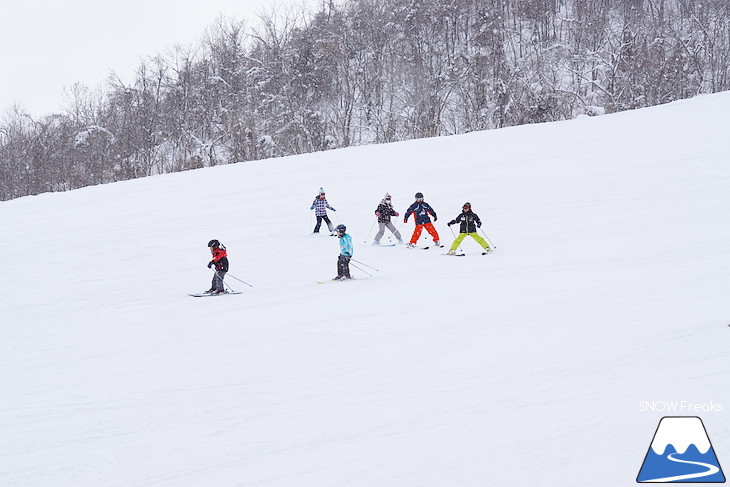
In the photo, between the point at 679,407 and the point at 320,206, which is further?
the point at 320,206

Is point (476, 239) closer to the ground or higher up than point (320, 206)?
closer to the ground

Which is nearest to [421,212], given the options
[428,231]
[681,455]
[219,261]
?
[428,231]

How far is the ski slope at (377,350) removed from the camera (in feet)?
15.0

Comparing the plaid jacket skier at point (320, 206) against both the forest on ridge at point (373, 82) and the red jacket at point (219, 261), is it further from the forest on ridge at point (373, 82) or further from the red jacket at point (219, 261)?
the forest on ridge at point (373, 82)

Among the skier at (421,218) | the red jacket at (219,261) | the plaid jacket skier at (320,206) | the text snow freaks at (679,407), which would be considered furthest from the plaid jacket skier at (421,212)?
the text snow freaks at (679,407)

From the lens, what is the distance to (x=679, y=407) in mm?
4824

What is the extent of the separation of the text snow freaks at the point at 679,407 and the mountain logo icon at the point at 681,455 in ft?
0.47

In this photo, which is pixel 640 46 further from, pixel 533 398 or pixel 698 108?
pixel 533 398

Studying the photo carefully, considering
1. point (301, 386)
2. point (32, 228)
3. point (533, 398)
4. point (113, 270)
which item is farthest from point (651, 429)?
point (32, 228)

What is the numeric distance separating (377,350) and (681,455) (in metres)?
3.38

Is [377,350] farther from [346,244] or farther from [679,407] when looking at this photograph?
[346,244]

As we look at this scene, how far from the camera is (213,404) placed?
5566 mm

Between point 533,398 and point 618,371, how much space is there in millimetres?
1098

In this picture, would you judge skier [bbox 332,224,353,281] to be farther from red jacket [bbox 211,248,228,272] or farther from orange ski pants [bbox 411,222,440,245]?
orange ski pants [bbox 411,222,440,245]
